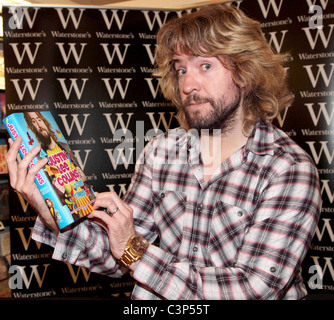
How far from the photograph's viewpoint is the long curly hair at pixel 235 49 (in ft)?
4.02

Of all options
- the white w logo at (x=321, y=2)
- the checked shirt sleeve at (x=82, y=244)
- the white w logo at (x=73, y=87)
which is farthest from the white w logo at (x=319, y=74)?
Answer: the checked shirt sleeve at (x=82, y=244)

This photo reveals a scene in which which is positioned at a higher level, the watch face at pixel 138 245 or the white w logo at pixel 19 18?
the white w logo at pixel 19 18

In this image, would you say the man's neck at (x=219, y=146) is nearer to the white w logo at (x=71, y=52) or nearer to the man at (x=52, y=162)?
the man at (x=52, y=162)

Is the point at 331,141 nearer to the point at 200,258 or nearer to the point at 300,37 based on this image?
the point at 300,37

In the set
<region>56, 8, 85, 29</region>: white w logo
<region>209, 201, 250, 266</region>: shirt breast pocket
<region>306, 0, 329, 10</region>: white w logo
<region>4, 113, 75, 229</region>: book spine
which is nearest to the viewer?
<region>4, 113, 75, 229</region>: book spine

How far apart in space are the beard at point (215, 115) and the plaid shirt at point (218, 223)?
12 centimetres

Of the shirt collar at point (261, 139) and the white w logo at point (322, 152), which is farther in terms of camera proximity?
the white w logo at point (322, 152)

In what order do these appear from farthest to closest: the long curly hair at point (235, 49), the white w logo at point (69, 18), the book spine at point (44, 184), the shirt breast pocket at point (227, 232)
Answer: the white w logo at point (69, 18), the long curly hair at point (235, 49), the shirt breast pocket at point (227, 232), the book spine at point (44, 184)

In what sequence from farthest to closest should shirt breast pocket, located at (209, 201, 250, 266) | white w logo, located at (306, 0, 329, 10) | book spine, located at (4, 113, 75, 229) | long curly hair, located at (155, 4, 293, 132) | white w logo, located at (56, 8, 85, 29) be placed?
white w logo, located at (56, 8, 85, 29) → white w logo, located at (306, 0, 329, 10) → long curly hair, located at (155, 4, 293, 132) → shirt breast pocket, located at (209, 201, 250, 266) → book spine, located at (4, 113, 75, 229)

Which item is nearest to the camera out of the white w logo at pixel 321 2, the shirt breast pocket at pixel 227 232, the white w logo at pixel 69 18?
the shirt breast pocket at pixel 227 232

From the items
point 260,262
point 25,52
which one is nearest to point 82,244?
point 260,262

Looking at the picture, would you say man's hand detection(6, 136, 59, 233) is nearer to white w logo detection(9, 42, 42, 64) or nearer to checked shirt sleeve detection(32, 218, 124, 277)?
checked shirt sleeve detection(32, 218, 124, 277)

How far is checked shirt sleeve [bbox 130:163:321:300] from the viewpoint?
38.3 inches

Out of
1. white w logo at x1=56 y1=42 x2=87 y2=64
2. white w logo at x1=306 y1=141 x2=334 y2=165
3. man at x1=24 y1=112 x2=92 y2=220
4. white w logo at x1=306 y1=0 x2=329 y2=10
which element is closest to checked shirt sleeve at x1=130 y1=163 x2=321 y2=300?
man at x1=24 y1=112 x2=92 y2=220
